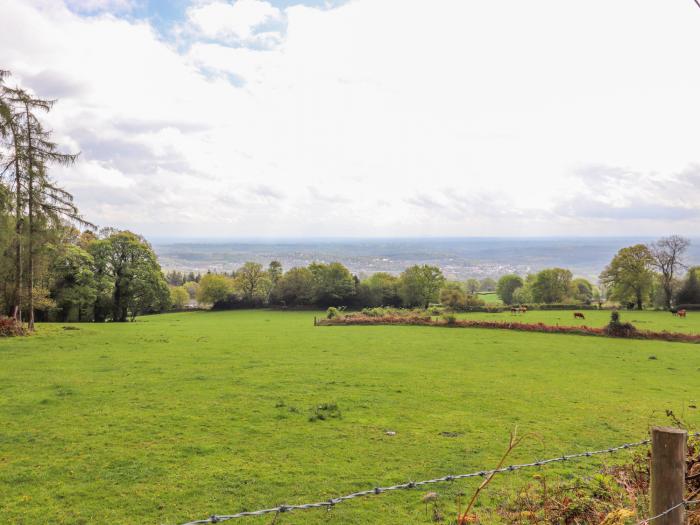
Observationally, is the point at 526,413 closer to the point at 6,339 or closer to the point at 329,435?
the point at 329,435

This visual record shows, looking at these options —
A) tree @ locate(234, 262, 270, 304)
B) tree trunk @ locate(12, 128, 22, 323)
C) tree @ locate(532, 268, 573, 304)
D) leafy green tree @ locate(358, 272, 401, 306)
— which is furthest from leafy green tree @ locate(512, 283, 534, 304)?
tree trunk @ locate(12, 128, 22, 323)

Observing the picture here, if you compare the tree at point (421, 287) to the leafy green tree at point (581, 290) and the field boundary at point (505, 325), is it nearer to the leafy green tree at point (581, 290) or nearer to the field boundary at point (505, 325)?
the field boundary at point (505, 325)

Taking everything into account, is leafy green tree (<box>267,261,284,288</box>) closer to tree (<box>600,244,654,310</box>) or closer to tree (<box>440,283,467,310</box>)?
tree (<box>440,283,467,310</box>)

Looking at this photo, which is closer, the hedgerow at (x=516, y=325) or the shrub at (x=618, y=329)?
the hedgerow at (x=516, y=325)

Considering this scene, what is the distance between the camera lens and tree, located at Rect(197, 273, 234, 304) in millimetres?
79562

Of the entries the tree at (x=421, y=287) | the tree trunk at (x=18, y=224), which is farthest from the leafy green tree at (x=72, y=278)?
the tree at (x=421, y=287)

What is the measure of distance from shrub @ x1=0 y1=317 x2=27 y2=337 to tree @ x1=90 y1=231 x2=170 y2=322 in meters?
21.1

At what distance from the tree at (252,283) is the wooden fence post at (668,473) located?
258 feet

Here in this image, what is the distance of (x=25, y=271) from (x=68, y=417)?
79.0 ft

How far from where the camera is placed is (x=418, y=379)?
17.6m

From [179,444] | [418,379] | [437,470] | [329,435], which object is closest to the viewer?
[437,470]

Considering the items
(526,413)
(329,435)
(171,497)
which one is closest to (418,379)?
(526,413)

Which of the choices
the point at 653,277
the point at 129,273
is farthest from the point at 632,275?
the point at 129,273

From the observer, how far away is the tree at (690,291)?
66.4m
